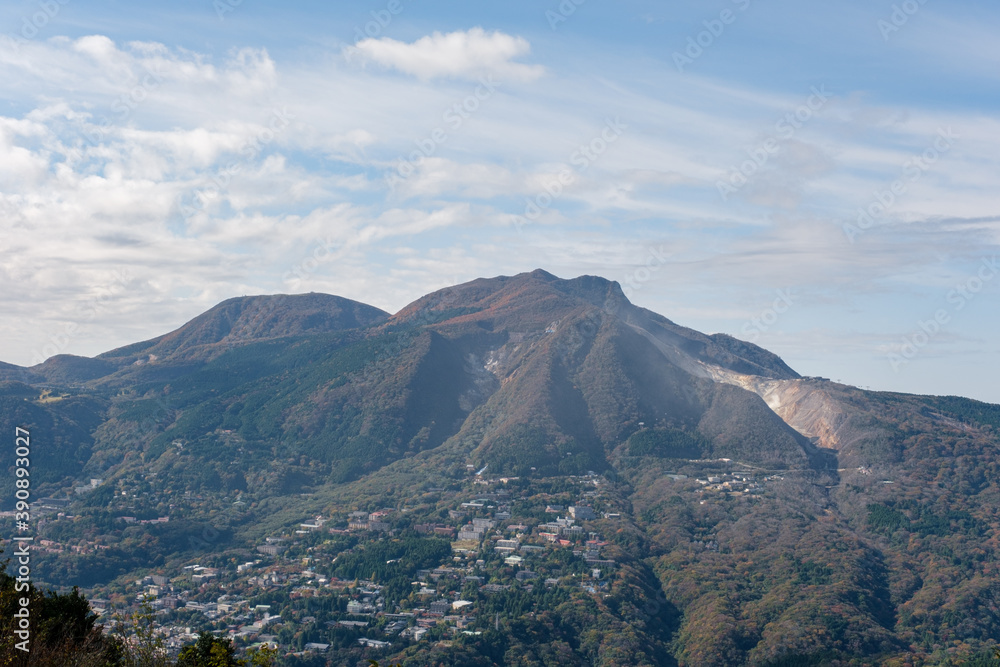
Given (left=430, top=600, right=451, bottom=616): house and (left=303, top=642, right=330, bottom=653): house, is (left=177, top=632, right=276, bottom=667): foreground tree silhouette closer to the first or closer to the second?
(left=303, top=642, right=330, bottom=653): house

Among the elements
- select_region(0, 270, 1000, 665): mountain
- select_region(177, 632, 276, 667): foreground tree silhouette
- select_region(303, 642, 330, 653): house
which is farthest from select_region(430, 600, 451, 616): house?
select_region(177, 632, 276, 667): foreground tree silhouette

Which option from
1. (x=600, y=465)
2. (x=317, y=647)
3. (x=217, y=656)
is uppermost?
(x=600, y=465)

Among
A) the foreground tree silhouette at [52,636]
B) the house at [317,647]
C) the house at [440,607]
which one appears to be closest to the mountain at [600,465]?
the house at [440,607]

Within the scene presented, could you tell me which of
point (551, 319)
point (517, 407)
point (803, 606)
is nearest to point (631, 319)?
point (551, 319)

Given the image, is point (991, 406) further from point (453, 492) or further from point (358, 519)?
point (358, 519)

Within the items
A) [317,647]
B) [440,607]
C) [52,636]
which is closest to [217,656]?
[52,636]

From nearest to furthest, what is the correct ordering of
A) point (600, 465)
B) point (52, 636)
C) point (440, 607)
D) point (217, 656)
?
point (217, 656), point (52, 636), point (440, 607), point (600, 465)

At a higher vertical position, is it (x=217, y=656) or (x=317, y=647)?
(x=217, y=656)

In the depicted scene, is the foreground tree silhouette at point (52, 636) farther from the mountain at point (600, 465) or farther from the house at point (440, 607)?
the house at point (440, 607)

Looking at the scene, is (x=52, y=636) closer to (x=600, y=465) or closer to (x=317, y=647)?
(x=317, y=647)

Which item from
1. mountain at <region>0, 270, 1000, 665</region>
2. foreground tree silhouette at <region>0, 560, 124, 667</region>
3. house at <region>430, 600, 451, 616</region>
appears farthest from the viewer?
mountain at <region>0, 270, 1000, 665</region>
